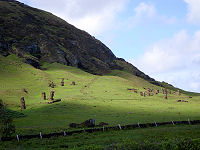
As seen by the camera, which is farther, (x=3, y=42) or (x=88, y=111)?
(x=3, y=42)

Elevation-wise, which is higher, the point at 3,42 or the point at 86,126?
the point at 3,42

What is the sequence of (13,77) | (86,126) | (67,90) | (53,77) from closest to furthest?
(86,126) → (67,90) → (13,77) → (53,77)

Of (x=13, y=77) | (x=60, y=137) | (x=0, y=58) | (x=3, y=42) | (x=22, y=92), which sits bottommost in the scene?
(x=60, y=137)

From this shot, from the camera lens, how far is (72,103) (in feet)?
272

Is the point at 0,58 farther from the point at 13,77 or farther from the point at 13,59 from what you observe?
the point at 13,77

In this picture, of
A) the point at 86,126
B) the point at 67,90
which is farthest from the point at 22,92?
the point at 86,126

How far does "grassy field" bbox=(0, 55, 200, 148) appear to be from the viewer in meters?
55.8

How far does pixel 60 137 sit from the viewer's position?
3353cm

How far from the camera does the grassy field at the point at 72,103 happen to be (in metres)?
55.8

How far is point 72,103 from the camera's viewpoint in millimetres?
83000

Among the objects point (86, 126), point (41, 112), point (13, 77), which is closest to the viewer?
point (86, 126)

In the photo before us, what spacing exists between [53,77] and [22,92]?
47992mm

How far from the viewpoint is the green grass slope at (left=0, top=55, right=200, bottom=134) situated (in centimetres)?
5591

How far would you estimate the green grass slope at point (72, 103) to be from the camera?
183ft
